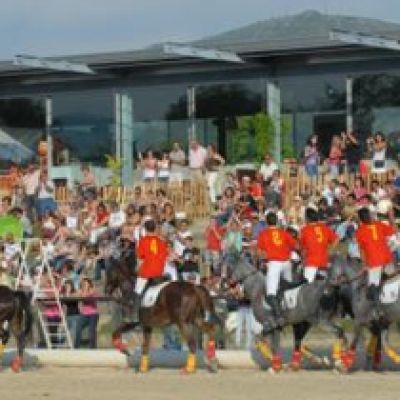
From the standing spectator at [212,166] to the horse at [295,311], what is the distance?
10410 millimetres

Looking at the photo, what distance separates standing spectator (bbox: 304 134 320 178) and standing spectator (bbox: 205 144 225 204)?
2.30 metres

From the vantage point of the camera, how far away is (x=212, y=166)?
3397cm

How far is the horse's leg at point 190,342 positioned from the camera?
21609mm

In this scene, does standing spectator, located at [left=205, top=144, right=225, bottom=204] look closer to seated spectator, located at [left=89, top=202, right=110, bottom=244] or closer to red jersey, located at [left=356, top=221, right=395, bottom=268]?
seated spectator, located at [left=89, top=202, right=110, bottom=244]

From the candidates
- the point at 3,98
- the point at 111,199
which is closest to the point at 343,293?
the point at 111,199

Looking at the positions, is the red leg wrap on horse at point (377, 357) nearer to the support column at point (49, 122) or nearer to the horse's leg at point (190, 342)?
the horse's leg at point (190, 342)

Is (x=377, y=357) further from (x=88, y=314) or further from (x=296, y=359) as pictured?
(x=88, y=314)

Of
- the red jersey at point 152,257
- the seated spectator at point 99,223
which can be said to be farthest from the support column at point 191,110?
the red jersey at point 152,257

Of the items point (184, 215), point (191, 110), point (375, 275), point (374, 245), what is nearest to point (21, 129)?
point (191, 110)

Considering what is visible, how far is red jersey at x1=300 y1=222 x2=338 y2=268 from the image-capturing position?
2116cm

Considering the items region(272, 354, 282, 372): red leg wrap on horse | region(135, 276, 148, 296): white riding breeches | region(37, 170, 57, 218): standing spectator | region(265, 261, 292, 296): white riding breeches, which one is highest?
region(37, 170, 57, 218): standing spectator

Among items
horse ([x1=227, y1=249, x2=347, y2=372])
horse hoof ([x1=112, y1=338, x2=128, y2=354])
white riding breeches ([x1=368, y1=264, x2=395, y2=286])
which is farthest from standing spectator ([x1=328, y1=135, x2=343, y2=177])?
white riding breeches ([x1=368, y1=264, x2=395, y2=286])

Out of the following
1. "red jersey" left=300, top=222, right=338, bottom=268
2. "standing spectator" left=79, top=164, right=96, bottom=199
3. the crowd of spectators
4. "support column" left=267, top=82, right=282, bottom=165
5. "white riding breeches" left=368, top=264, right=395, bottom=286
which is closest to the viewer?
"white riding breeches" left=368, top=264, right=395, bottom=286

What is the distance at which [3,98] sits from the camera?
41062mm
